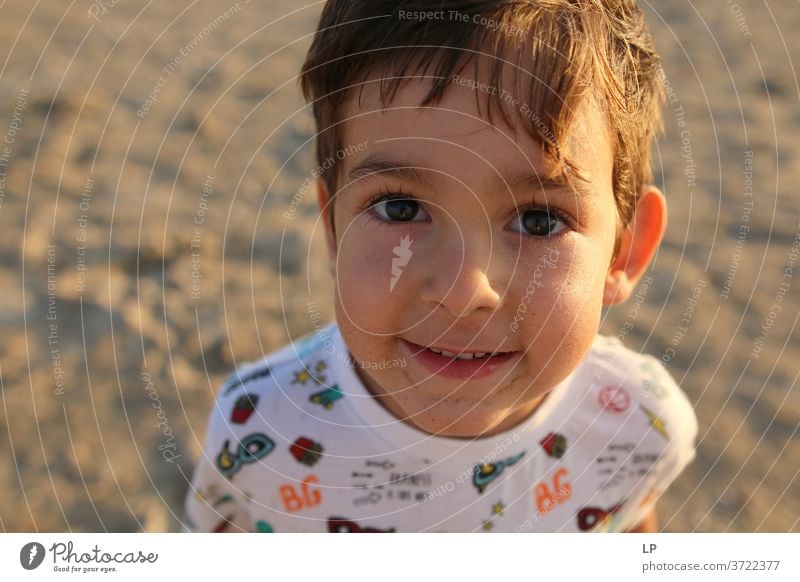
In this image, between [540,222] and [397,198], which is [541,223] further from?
[397,198]

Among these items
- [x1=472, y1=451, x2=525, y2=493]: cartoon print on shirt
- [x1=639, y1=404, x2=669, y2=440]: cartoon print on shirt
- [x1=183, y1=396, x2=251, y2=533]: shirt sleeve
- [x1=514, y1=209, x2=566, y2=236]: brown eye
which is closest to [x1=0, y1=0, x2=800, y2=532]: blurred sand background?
[x1=183, y1=396, x2=251, y2=533]: shirt sleeve

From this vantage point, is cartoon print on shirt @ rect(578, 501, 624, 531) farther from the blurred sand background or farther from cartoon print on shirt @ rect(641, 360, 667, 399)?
the blurred sand background

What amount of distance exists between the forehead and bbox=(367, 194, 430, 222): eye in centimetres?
5

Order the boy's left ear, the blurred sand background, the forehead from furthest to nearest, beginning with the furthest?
the blurred sand background, the boy's left ear, the forehead

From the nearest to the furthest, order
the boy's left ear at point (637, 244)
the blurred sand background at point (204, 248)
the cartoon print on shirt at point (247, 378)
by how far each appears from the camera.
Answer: the boy's left ear at point (637, 244)
the cartoon print on shirt at point (247, 378)
the blurred sand background at point (204, 248)

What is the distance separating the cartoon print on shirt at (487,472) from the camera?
1059 millimetres

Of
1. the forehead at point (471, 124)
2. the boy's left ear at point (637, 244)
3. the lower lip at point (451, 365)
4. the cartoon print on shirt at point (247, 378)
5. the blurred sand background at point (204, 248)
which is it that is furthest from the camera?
the blurred sand background at point (204, 248)

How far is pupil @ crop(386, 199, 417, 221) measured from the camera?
2.81 feet

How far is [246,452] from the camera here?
1063mm

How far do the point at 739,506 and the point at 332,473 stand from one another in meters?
0.76

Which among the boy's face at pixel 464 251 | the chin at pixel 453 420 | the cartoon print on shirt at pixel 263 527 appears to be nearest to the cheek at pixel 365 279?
the boy's face at pixel 464 251

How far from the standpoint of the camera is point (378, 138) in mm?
832
